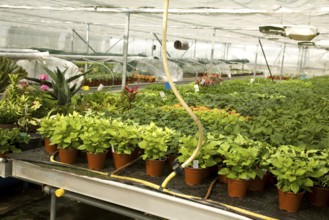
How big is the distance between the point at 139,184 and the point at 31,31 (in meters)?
14.4

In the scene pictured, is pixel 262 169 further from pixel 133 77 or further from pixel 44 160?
pixel 133 77

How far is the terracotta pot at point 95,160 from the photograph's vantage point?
2.40m

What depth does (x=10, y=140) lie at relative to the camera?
2.70m

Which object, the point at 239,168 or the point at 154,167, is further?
the point at 154,167

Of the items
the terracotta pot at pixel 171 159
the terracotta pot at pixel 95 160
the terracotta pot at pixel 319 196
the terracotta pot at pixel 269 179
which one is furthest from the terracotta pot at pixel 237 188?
the terracotta pot at pixel 95 160

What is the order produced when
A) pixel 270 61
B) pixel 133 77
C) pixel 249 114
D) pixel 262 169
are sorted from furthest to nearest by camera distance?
pixel 270 61 < pixel 133 77 < pixel 249 114 < pixel 262 169

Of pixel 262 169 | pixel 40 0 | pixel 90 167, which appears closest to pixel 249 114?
pixel 262 169

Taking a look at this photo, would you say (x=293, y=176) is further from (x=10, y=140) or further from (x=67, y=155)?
(x=10, y=140)

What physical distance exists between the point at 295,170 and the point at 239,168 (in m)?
0.31

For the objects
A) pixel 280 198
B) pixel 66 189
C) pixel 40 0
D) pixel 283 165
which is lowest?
pixel 66 189

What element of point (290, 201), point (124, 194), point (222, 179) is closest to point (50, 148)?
point (124, 194)

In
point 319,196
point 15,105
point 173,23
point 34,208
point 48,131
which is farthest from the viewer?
point 173,23

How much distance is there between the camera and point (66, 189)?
2350 millimetres

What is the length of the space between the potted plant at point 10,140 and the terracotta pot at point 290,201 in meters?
1.92
